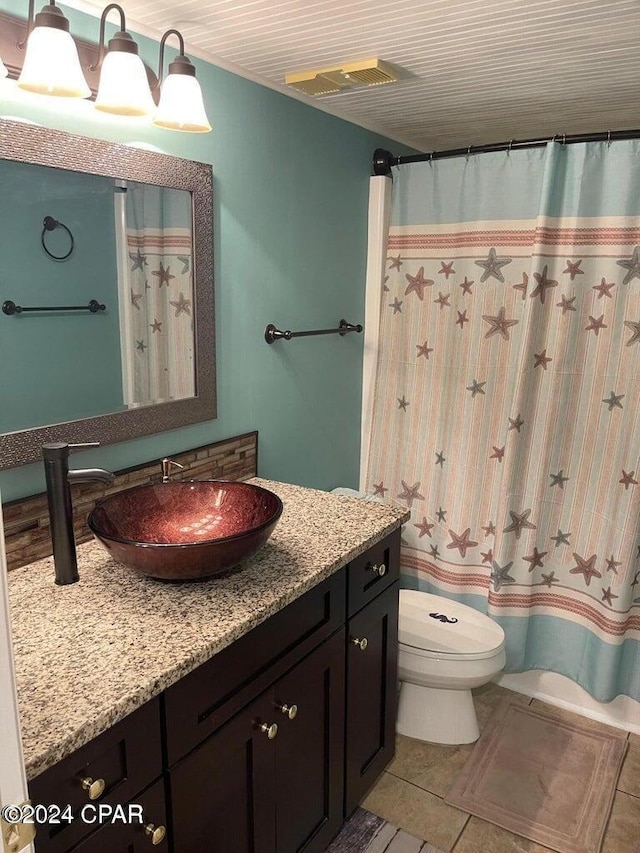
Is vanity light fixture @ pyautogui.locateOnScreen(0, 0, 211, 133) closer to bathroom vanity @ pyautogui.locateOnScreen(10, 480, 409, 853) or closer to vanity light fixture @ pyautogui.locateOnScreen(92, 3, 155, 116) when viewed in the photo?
vanity light fixture @ pyautogui.locateOnScreen(92, 3, 155, 116)

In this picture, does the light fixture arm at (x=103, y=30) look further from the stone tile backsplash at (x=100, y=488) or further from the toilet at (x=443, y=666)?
the toilet at (x=443, y=666)

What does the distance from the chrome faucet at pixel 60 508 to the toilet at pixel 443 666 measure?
3.98 feet

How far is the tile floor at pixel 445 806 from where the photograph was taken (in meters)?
1.86

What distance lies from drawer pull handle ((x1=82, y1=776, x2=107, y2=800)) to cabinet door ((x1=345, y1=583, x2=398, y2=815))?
2.61ft

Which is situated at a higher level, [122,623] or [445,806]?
[122,623]

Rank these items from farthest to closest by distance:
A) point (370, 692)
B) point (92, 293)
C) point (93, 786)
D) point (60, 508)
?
point (370, 692) → point (92, 293) → point (60, 508) → point (93, 786)

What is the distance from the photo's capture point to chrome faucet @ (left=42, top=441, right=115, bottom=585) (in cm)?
134

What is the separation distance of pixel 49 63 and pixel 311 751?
1.61m

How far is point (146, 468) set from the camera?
1.74 m

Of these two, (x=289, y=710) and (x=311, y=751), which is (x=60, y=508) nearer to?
(x=289, y=710)

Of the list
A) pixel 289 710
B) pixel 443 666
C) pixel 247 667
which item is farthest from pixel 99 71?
pixel 443 666

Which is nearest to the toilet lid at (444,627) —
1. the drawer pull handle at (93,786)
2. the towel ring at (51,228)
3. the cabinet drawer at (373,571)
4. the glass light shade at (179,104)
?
the cabinet drawer at (373,571)

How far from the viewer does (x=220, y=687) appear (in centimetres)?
126

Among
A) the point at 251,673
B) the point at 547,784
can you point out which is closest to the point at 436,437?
the point at 547,784
